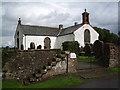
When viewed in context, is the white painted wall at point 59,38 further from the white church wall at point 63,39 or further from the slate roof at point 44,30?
the slate roof at point 44,30

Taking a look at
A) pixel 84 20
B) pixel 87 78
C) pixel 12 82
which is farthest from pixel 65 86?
pixel 84 20

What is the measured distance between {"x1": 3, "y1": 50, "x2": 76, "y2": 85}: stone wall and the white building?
1115 inches

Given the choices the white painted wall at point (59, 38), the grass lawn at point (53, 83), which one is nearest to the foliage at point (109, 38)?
the white painted wall at point (59, 38)

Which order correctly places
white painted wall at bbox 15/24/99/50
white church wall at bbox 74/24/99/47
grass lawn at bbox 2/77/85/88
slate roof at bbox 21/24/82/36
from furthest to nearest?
slate roof at bbox 21/24/82/36 → white painted wall at bbox 15/24/99/50 → white church wall at bbox 74/24/99/47 → grass lawn at bbox 2/77/85/88

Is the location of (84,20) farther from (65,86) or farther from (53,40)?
(65,86)

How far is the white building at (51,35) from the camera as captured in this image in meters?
41.0

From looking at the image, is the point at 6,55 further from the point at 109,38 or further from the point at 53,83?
the point at 109,38

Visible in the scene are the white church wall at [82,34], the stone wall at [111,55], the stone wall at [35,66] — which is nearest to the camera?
the stone wall at [35,66]

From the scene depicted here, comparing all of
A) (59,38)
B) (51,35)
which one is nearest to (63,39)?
(59,38)

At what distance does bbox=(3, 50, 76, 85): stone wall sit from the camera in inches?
404

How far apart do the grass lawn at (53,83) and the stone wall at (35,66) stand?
1.72ft

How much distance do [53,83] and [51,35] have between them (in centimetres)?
3607

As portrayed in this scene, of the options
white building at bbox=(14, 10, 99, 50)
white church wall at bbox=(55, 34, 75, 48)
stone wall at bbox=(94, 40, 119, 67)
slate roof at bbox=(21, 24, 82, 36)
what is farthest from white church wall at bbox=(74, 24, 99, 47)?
stone wall at bbox=(94, 40, 119, 67)

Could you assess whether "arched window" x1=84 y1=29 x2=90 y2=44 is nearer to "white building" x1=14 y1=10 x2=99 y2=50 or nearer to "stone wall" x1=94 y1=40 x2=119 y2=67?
"white building" x1=14 y1=10 x2=99 y2=50
